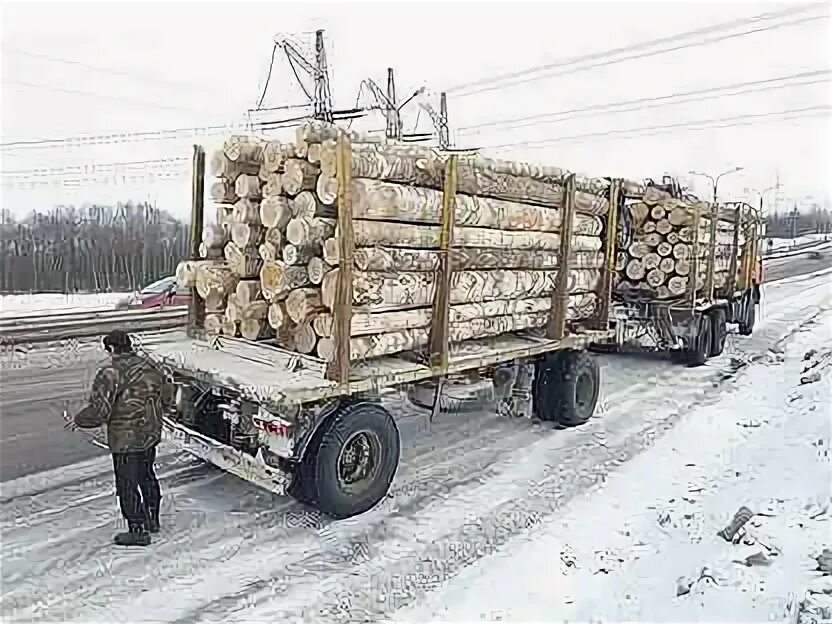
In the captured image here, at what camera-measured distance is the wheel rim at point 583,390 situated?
754 centimetres

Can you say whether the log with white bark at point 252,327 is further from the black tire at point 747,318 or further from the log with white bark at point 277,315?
the black tire at point 747,318

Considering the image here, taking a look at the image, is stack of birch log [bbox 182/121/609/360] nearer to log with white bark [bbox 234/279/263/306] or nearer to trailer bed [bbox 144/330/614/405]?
log with white bark [bbox 234/279/263/306]

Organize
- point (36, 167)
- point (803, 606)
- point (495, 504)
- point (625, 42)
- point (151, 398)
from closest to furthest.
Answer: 1. point (803, 606)
2. point (151, 398)
3. point (495, 504)
4. point (36, 167)
5. point (625, 42)

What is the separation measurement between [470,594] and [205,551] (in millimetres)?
1572

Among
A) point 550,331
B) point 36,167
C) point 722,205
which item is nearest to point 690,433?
point 550,331

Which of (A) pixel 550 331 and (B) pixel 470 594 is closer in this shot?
(B) pixel 470 594

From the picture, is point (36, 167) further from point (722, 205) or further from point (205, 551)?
point (722, 205)

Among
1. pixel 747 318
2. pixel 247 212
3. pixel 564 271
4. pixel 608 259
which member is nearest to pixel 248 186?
pixel 247 212

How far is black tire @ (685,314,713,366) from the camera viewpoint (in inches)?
430

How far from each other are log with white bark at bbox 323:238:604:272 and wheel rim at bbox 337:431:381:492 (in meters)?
1.13

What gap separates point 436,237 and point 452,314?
64 centimetres

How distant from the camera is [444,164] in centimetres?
561

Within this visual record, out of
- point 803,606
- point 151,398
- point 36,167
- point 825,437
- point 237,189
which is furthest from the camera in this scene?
point 36,167

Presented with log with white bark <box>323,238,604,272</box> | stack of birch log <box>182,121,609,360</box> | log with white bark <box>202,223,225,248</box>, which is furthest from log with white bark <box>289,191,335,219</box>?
log with white bark <box>202,223,225,248</box>
